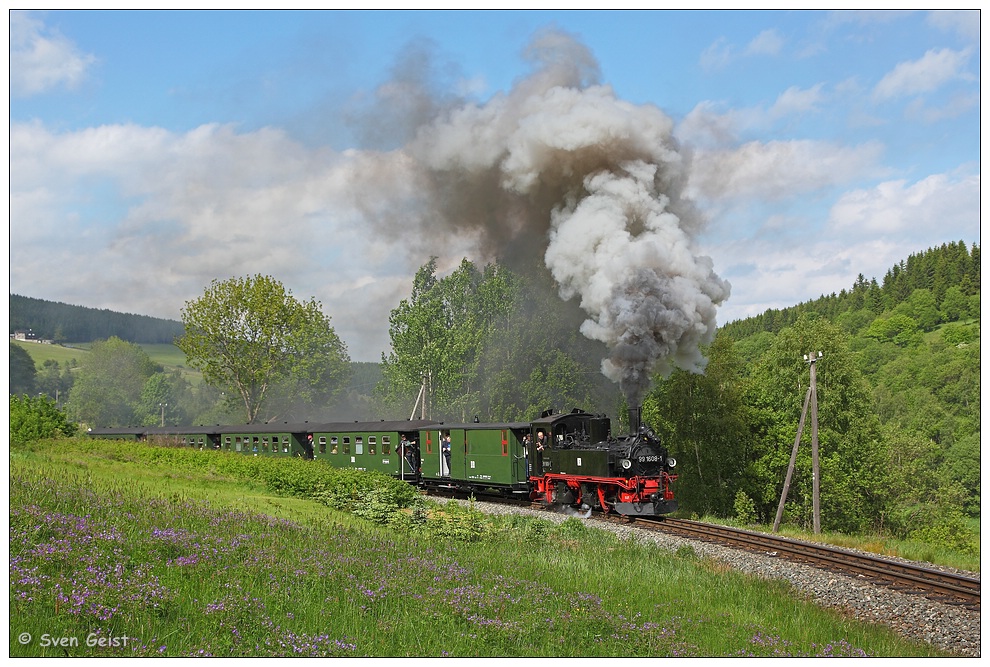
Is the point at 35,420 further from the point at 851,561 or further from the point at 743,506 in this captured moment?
the point at 743,506

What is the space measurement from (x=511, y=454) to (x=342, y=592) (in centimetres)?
1267

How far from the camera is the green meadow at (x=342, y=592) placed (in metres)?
6.49

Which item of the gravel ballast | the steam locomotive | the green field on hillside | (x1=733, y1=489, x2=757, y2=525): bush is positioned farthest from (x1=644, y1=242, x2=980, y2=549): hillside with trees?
the green field on hillside

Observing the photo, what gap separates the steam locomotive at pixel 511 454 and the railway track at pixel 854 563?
3.96 feet

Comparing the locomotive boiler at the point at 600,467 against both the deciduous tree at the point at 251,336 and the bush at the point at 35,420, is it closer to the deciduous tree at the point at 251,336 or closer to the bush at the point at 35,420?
the bush at the point at 35,420

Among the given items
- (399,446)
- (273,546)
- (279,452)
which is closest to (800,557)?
(273,546)

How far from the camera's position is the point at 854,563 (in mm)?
12758

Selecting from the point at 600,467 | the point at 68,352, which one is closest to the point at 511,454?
the point at 600,467

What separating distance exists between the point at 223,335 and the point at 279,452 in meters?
13.1

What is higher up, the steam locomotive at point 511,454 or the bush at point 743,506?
the steam locomotive at point 511,454

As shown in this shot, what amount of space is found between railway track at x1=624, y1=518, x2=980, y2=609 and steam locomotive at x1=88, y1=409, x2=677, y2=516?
121 cm

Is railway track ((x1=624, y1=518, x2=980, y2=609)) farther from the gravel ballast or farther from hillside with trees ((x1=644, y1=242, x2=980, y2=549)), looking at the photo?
hillside with trees ((x1=644, y1=242, x2=980, y2=549))

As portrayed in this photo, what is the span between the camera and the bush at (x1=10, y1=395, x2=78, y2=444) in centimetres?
2134

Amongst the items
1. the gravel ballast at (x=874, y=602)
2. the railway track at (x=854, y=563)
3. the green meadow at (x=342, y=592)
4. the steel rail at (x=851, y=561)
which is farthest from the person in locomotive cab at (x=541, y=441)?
the green meadow at (x=342, y=592)
